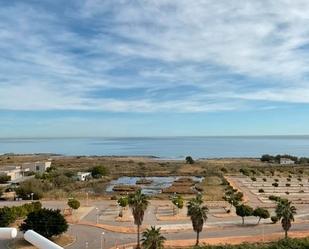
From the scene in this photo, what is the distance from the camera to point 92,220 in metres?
46.6

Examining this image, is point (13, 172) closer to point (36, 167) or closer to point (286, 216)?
point (36, 167)

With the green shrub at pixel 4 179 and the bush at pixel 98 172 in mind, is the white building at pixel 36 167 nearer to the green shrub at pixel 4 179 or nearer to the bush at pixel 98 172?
the bush at pixel 98 172

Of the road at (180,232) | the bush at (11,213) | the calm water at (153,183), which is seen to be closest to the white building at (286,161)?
the calm water at (153,183)

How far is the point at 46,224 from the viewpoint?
1443 inches

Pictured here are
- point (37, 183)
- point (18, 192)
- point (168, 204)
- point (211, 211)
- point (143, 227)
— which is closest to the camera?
point (143, 227)

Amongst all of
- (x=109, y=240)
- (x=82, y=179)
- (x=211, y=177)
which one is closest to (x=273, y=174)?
(x=211, y=177)

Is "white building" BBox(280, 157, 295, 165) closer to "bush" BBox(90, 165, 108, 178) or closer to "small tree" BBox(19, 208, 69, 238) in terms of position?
"bush" BBox(90, 165, 108, 178)

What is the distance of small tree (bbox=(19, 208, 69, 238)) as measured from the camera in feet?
120

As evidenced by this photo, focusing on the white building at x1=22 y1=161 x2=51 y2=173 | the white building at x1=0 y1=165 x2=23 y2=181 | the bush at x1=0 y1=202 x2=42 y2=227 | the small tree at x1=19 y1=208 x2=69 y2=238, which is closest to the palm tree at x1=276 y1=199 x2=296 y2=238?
the small tree at x1=19 y1=208 x2=69 y2=238

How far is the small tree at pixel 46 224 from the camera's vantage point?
36688mm

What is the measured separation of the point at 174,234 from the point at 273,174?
59.8 m

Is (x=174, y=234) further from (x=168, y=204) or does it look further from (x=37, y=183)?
(x=37, y=183)

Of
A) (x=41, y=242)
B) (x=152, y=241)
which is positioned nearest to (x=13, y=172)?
(x=152, y=241)

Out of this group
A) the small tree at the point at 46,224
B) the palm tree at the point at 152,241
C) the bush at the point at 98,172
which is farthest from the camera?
the bush at the point at 98,172
